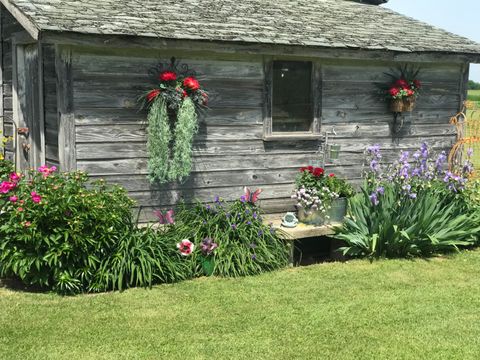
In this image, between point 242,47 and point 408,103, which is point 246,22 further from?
point 408,103

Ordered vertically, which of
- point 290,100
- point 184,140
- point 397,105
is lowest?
point 184,140

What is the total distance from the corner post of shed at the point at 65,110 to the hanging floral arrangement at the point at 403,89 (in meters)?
5.16

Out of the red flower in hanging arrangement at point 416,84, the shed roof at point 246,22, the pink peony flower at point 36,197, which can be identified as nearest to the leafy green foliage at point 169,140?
the shed roof at point 246,22

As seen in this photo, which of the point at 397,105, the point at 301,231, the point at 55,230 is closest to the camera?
the point at 55,230

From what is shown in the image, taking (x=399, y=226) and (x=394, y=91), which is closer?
(x=399, y=226)

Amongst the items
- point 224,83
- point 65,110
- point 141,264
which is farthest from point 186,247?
point 224,83

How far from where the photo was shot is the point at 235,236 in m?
7.88

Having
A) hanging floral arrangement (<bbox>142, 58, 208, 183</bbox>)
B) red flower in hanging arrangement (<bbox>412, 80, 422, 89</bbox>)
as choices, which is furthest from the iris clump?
hanging floral arrangement (<bbox>142, 58, 208, 183</bbox>)

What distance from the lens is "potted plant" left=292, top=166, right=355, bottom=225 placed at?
870 cm

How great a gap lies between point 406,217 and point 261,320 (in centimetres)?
328

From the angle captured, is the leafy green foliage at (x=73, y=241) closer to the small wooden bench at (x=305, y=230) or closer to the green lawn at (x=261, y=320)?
the green lawn at (x=261, y=320)

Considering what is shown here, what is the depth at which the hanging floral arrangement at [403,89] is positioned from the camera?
9773mm

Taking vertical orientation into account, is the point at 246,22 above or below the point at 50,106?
above

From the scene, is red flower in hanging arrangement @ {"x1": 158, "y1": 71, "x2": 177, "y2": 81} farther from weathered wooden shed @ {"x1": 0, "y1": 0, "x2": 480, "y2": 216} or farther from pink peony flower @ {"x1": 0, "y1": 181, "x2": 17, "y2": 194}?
pink peony flower @ {"x1": 0, "y1": 181, "x2": 17, "y2": 194}
